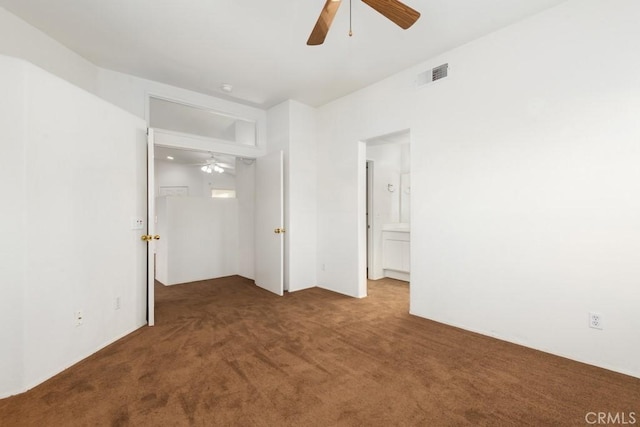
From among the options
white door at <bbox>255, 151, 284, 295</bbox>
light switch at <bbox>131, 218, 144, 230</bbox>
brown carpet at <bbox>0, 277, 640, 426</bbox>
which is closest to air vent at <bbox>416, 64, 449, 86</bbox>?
white door at <bbox>255, 151, 284, 295</bbox>

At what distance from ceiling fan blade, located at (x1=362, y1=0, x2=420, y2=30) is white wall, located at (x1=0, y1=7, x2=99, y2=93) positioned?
3.05m

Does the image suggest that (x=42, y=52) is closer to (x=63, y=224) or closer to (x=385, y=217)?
(x=63, y=224)

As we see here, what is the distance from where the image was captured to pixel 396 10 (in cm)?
186

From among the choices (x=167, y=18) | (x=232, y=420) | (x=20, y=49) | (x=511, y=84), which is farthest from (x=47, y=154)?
(x=511, y=84)

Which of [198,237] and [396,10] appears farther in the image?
[198,237]

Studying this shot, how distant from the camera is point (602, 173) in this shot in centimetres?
215

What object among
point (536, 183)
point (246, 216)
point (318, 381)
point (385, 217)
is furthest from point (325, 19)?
point (246, 216)

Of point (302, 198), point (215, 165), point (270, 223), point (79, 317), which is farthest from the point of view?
point (215, 165)

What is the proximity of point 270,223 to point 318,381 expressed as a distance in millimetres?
2714

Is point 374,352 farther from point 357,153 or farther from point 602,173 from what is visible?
point 357,153

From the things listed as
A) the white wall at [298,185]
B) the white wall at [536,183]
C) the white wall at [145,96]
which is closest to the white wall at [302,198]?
the white wall at [298,185]

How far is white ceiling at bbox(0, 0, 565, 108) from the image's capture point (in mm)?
2344

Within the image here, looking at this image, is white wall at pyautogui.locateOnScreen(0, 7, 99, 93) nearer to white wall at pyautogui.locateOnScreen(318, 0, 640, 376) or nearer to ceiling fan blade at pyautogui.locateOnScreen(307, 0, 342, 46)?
ceiling fan blade at pyautogui.locateOnScreen(307, 0, 342, 46)

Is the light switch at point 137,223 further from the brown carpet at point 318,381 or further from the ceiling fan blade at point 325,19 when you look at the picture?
the ceiling fan blade at point 325,19
